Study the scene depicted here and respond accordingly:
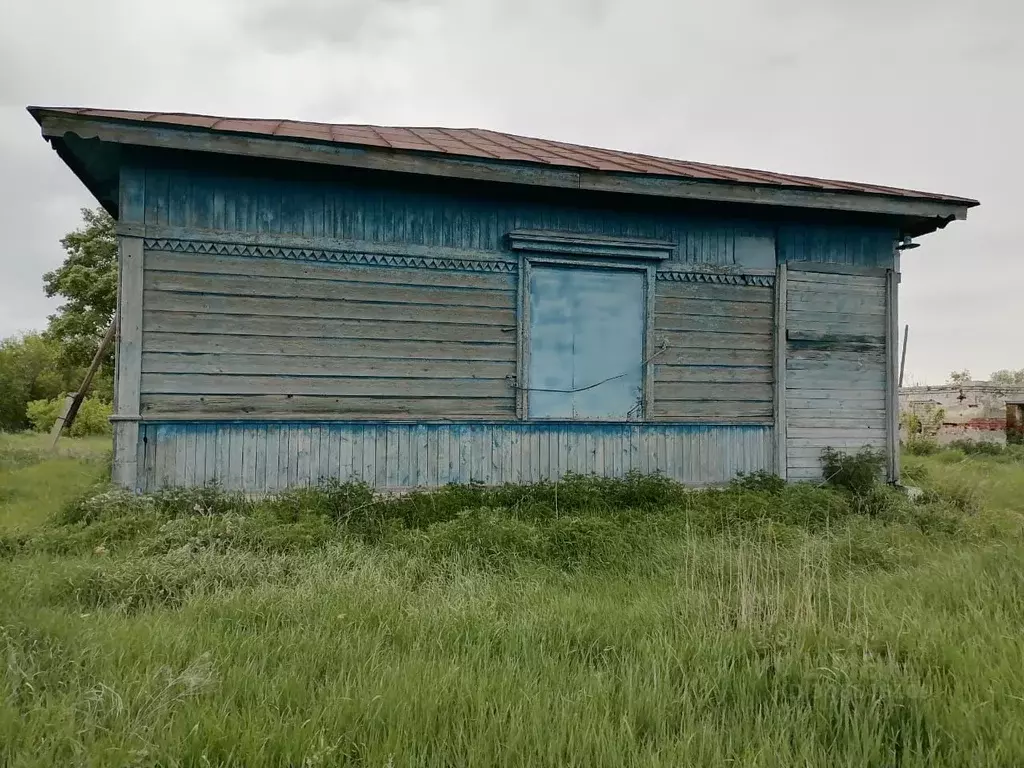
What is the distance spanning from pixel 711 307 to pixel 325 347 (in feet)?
14.3

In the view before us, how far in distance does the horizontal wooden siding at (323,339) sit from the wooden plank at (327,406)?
0.03 ft

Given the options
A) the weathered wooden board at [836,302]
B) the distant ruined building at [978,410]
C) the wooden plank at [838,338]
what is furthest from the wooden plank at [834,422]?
the distant ruined building at [978,410]

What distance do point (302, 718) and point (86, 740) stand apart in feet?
2.29

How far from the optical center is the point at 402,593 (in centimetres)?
385

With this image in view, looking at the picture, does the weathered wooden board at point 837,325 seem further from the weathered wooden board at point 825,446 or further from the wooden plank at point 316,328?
the wooden plank at point 316,328

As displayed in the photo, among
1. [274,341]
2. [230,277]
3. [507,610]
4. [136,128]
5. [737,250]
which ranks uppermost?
[136,128]

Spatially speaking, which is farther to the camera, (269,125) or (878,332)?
(878,332)

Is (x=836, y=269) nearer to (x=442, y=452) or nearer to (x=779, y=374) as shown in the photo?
(x=779, y=374)

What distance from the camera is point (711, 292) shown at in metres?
7.52

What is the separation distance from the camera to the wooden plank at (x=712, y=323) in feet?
24.1

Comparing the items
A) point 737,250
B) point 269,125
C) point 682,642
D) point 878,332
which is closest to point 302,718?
point 682,642

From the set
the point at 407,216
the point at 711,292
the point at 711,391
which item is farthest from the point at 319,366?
the point at 711,292

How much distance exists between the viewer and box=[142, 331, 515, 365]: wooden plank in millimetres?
6051

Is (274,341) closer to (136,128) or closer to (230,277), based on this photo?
(230,277)
